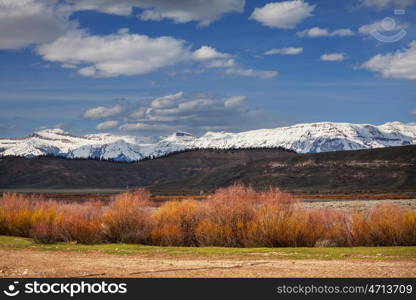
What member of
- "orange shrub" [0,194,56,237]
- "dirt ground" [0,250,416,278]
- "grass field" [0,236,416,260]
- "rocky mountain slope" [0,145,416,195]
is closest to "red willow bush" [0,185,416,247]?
"orange shrub" [0,194,56,237]

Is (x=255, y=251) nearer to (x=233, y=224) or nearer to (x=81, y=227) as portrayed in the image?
(x=233, y=224)

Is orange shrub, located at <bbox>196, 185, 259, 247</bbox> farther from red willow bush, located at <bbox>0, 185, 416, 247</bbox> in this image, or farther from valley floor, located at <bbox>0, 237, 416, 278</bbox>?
valley floor, located at <bbox>0, 237, 416, 278</bbox>

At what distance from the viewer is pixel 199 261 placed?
23.8 meters

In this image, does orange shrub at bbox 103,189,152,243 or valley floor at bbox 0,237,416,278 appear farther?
orange shrub at bbox 103,189,152,243

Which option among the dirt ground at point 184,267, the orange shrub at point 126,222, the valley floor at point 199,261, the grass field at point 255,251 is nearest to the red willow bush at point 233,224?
the orange shrub at point 126,222

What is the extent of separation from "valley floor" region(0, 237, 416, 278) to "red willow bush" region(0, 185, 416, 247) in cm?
235

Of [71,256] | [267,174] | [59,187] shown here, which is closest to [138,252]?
[71,256]

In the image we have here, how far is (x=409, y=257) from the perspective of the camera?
77.2 feet

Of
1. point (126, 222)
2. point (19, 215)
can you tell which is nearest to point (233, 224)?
point (126, 222)

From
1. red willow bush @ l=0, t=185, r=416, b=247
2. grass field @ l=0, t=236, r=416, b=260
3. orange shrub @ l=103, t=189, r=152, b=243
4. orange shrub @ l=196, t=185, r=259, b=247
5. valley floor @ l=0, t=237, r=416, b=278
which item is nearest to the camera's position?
→ valley floor @ l=0, t=237, r=416, b=278

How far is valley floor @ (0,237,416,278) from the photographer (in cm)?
1972

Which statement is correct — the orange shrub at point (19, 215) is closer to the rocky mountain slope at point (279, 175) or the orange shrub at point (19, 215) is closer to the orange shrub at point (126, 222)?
the orange shrub at point (126, 222)

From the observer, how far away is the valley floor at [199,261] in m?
19.7

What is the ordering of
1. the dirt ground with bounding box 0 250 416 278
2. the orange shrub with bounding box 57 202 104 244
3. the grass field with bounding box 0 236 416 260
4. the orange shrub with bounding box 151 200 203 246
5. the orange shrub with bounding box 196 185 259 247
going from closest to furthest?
the dirt ground with bounding box 0 250 416 278 < the grass field with bounding box 0 236 416 260 < the orange shrub with bounding box 196 185 259 247 < the orange shrub with bounding box 151 200 203 246 < the orange shrub with bounding box 57 202 104 244
